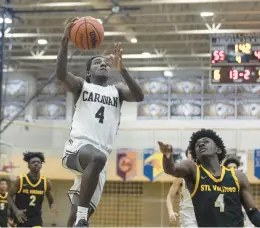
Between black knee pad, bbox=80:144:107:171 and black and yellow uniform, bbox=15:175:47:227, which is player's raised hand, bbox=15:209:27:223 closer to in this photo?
black and yellow uniform, bbox=15:175:47:227

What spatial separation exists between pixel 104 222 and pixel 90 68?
17839 millimetres

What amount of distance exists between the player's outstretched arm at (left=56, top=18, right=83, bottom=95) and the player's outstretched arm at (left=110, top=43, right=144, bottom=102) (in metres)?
0.43

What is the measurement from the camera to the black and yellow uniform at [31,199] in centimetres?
855

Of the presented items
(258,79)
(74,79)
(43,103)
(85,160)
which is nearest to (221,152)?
(85,160)

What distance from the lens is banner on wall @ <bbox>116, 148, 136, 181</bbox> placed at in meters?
20.5

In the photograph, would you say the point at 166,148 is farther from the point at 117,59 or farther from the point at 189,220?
the point at 189,220

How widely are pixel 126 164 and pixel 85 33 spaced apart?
1511 centimetres

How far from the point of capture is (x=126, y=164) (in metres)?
20.6

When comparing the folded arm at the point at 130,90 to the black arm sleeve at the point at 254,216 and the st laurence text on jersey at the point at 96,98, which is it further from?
the black arm sleeve at the point at 254,216

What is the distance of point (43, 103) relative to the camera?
83.7 feet

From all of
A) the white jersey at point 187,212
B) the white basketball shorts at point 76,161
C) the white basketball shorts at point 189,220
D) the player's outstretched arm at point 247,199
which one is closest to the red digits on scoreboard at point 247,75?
the white jersey at point 187,212

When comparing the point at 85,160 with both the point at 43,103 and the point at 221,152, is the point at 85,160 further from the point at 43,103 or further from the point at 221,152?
the point at 43,103

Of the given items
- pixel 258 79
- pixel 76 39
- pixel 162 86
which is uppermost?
pixel 162 86

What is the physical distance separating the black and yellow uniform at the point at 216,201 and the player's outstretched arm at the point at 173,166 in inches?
3.2
